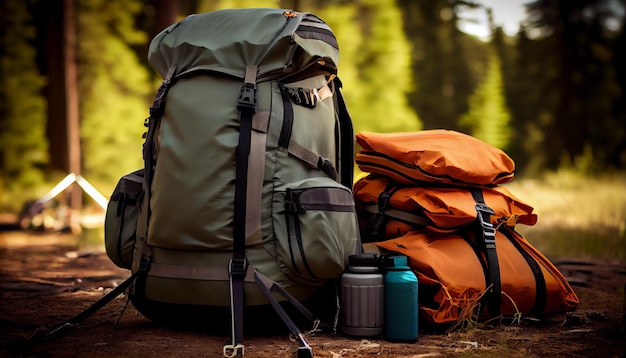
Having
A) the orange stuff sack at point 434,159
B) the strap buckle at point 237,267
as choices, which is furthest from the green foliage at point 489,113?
the strap buckle at point 237,267

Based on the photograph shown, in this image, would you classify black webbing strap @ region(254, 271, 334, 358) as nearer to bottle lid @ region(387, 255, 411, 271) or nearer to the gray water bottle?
the gray water bottle

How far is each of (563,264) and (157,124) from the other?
4153 millimetres

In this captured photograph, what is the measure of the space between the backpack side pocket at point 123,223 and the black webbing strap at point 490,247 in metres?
1.85

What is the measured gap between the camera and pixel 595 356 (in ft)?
9.37

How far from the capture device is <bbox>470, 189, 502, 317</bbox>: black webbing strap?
3.43 m

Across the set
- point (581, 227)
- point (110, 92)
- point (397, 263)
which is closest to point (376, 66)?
point (110, 92)

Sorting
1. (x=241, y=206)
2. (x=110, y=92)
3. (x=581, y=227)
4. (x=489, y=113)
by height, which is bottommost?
(x=581, y=227)

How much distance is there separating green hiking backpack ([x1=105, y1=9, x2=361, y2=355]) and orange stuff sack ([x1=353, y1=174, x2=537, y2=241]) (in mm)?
478

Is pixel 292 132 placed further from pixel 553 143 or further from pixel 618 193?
pixel 553 143

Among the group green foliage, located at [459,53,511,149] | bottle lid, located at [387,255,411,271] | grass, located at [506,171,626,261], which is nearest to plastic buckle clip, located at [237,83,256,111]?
bottle lid, located at [387,255,411,271]

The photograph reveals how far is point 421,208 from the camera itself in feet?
11.6

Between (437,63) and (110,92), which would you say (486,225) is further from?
(437,63)

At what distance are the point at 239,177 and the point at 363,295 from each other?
814 mm

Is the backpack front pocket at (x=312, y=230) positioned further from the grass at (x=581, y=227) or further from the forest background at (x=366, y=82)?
the forest background at (x=366, y=82)
